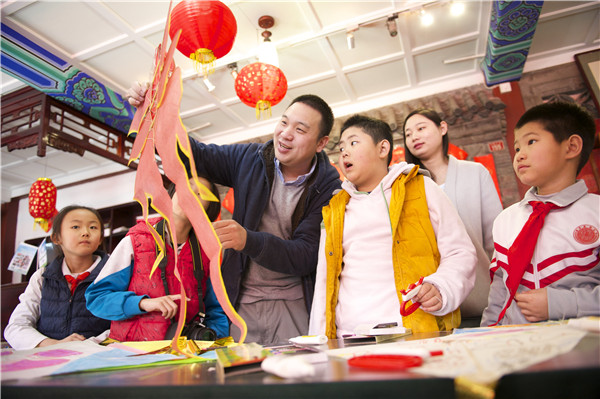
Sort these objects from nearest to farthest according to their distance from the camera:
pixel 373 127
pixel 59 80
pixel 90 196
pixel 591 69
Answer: pixel 373 127
pixel 59 80
pixel 591 69
pixel 90 196

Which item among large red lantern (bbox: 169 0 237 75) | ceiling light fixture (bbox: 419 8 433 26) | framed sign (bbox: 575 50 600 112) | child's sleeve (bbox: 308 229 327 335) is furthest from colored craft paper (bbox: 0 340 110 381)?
framed sign (bbox: 575 50 600 112)

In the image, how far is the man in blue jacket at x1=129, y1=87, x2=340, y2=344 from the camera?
1.42 meters

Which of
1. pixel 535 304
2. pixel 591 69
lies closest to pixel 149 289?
pixel 535 304

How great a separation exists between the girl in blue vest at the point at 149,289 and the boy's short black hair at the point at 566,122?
115 cm

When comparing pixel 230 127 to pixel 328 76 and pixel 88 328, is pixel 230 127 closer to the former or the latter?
pixel 328 76

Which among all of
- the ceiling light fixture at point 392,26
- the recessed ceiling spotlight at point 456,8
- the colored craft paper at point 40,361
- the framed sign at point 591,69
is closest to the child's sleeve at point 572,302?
the colored craft paper at point 40,361

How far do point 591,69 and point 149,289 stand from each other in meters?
4.96

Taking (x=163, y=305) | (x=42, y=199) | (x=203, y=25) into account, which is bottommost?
(x=163, y=305)

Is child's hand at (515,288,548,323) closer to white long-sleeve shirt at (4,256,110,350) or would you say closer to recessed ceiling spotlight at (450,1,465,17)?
white long-sleeve shirt at (4,256,110,350)

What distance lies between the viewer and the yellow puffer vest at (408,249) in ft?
3.47

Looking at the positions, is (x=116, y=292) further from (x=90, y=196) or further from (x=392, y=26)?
(x=90, y=196)

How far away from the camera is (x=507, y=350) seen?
0.37 m

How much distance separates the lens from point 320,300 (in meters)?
1.24

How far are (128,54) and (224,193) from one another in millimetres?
2263
